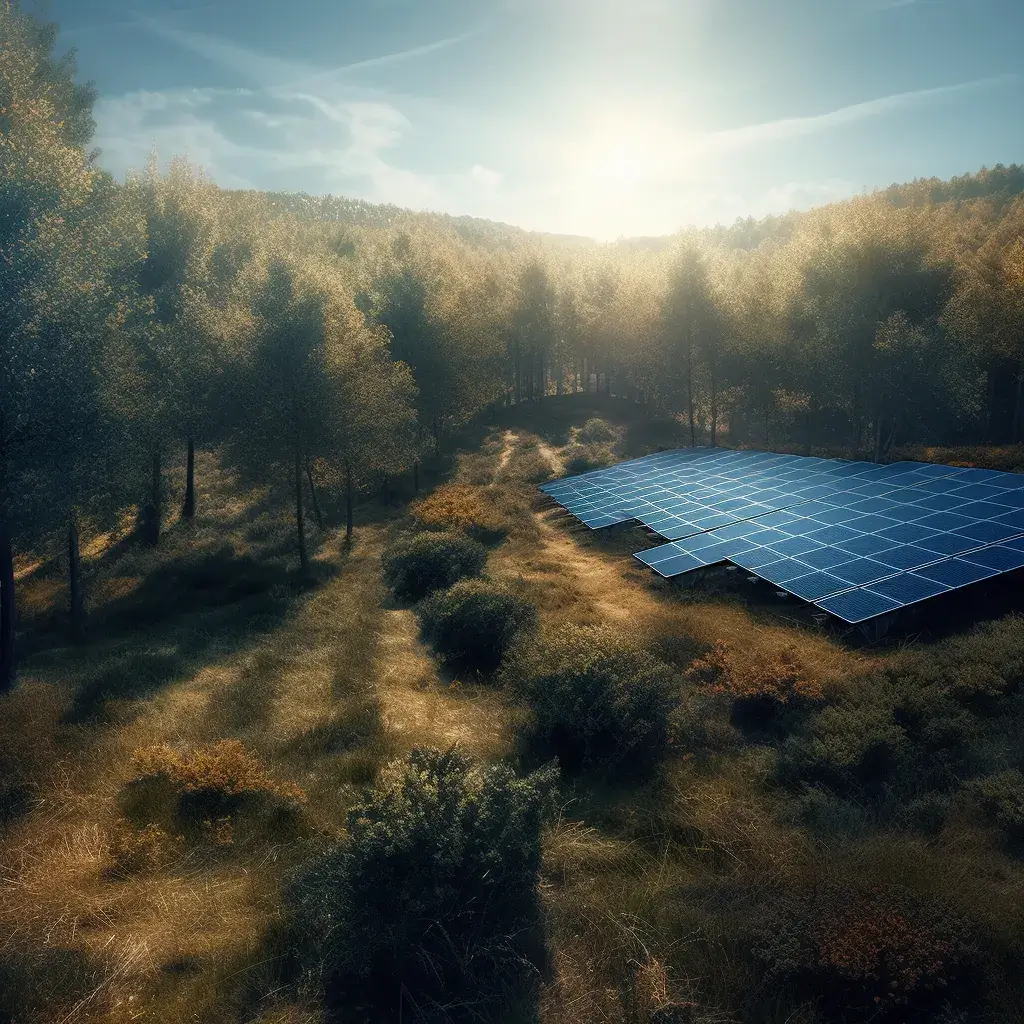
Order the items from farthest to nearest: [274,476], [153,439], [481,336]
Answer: [481,336], [274,476], [153,439]

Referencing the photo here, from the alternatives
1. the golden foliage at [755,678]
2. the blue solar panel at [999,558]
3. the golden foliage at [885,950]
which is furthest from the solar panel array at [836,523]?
the golden foliage at [885,950]

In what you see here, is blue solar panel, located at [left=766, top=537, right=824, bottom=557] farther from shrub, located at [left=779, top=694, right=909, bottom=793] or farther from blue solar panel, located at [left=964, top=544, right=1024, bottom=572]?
shrub, located at [left=779, top=694, right=909, bottom=793]

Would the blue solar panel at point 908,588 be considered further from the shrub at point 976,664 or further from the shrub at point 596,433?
the shrub at point 596,433

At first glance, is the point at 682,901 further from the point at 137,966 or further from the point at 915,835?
the point at 137,966

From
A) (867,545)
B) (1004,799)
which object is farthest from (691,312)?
(1004,799)

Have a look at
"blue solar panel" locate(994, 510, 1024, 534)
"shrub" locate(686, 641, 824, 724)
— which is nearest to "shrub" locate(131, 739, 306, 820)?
"shrub" locate(686, 641, 824, 724)

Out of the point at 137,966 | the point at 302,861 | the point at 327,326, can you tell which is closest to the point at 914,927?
the point at 302,861
